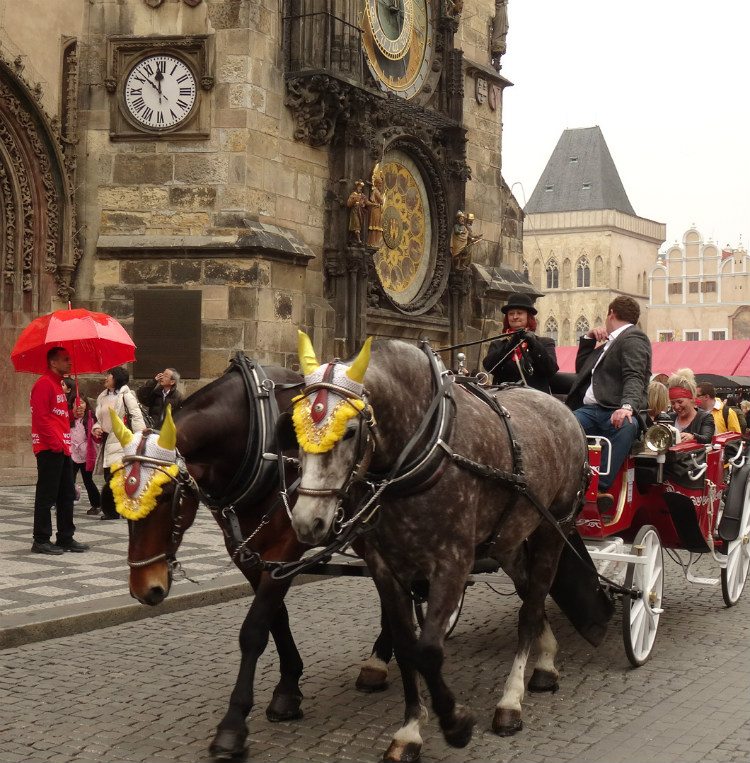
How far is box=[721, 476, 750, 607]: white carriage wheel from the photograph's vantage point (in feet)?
25.6

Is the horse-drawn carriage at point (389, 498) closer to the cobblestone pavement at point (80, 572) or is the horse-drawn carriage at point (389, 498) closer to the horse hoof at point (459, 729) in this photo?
the horse hoof at point (459, 729)

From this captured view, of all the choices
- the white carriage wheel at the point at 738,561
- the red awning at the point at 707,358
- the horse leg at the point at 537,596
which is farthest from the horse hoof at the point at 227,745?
the red awning at the point at 707,358

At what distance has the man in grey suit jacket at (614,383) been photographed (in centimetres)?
658

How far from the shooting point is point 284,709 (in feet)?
16.3

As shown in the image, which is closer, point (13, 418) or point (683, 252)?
point (13, 418)

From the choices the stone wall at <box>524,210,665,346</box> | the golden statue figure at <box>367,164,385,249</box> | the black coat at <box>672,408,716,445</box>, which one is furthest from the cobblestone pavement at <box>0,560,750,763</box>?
the stone wall at <box>524,210,665,346</box>

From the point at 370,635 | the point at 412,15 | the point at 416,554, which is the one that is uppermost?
the point at 412,15

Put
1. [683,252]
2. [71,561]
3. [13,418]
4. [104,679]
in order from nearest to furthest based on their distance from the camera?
[104,679] → [71,561] → [13,418] → [683,252]

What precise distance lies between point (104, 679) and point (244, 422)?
1609 millimetres

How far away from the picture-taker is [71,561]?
8.88 meters

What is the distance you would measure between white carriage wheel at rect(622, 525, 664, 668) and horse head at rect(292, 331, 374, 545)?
2342 mm

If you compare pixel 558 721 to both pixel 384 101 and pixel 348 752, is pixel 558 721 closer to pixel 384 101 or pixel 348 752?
pixel 348 752

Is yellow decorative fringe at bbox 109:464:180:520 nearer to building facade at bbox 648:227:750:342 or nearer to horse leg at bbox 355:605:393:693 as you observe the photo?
horse leg at bbox 355:605:393:693

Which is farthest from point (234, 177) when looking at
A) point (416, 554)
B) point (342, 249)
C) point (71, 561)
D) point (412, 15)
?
point (416, 554)
